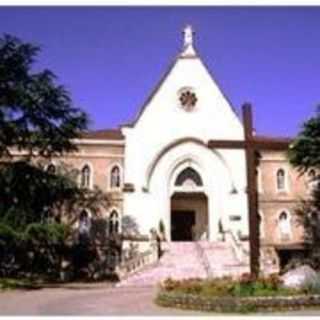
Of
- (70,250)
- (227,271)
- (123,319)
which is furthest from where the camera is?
(70,250)

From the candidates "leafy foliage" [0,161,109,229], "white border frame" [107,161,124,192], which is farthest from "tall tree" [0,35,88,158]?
"white border frame" [107,161,124,192]

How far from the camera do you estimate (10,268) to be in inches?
1363

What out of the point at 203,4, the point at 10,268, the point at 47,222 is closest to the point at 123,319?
the point at 203,4

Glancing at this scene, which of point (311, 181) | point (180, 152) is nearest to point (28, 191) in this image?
point (180, 152)

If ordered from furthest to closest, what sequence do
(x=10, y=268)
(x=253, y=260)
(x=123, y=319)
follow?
(x=10, y=268) < (x=253, y=260) < (x=123, y=319)

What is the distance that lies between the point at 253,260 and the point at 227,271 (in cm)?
1249

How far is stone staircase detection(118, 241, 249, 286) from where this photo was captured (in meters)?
31.0

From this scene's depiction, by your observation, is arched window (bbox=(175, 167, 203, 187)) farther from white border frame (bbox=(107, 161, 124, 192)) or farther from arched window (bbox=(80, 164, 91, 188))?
arched window (bbox=(80, 164, 91, 188))

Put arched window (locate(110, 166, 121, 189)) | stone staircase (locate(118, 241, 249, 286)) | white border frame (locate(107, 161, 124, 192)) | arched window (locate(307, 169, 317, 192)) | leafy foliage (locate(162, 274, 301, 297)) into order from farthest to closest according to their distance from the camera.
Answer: arched window (locate(110, 166, 121, 189)) → white border frame (locate(107, 161, 124, 192)) → arched window (locate(307, 169, 317, 192)) → stone staircase (locate(118, 241, 249, 286)) → leafy foliage (locate(162, 274, 301, 297))

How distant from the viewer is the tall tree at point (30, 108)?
29.4 metres

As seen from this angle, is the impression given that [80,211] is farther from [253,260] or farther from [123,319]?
[123,319]

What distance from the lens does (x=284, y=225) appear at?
136 ft

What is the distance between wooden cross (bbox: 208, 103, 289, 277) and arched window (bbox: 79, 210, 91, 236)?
20897 mm

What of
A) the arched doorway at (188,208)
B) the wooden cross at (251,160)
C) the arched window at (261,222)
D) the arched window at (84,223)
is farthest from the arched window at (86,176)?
the wooden cross at (251,160)
